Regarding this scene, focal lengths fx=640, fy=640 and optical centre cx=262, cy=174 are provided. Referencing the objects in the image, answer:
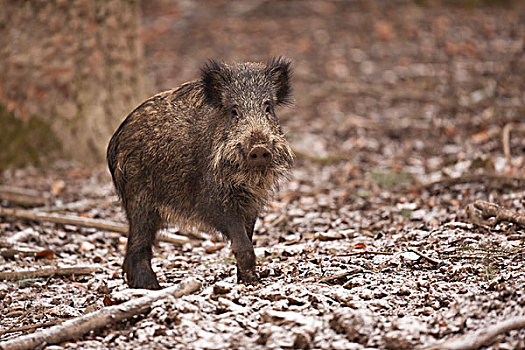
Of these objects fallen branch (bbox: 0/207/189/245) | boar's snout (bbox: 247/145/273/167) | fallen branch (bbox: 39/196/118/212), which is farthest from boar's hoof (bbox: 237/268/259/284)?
fallen branch (bbox: 39/196/118/212)

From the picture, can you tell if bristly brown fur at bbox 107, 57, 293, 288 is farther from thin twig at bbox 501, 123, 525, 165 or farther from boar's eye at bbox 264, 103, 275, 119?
thin twig at bbox 501, 123, 525, 165

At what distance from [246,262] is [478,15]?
44.7 ft

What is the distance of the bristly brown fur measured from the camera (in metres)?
5.05

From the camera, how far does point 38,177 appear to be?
892 centimetres

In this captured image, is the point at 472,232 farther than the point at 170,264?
No

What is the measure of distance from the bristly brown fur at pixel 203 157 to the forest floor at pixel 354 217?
503 millimetres

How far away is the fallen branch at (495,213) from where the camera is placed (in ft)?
17.7

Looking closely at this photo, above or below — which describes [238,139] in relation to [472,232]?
above

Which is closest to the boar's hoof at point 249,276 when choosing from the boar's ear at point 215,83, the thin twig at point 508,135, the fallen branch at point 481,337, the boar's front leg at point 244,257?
the boar's front leg at point 244,257

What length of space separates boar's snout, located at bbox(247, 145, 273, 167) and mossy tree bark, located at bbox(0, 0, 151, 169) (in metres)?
5.50

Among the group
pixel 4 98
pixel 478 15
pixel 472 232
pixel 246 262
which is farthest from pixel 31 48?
pixel 478 15

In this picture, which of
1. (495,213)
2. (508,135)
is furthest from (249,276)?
(508,135)

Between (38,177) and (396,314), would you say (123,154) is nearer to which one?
(396,314)

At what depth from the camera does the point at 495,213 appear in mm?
5562
